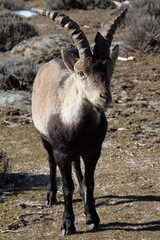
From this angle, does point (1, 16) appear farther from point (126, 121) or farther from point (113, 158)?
point (113, 158)

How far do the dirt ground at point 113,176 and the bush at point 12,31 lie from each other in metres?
5.55

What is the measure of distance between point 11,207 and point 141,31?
34.3 feet

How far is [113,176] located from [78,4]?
18.0 meters

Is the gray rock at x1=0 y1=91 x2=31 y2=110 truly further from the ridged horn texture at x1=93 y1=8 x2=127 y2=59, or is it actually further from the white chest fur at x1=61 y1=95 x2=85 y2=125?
the ridged horn texture at x1=93 y1=8 x2=127 y2=59

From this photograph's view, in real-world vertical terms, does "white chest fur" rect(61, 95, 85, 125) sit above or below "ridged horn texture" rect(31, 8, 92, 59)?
below

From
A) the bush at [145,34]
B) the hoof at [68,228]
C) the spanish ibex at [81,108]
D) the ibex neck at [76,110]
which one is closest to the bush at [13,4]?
the bush at [145,34]

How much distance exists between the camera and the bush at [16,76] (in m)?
13.3

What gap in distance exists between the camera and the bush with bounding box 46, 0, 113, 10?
78.2ft

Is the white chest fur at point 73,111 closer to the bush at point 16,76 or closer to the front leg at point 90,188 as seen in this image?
the front leg at point 90,188

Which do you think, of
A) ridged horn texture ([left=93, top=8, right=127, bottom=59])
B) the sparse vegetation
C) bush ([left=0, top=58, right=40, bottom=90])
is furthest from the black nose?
bush ([left=0, top=58, right=40, bottom=90])

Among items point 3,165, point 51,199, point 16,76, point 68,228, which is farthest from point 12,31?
point 68,228

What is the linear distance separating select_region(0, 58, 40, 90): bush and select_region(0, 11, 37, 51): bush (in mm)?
3766

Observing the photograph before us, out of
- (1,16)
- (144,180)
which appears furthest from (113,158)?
(1,16)

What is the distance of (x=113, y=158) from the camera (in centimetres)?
862
